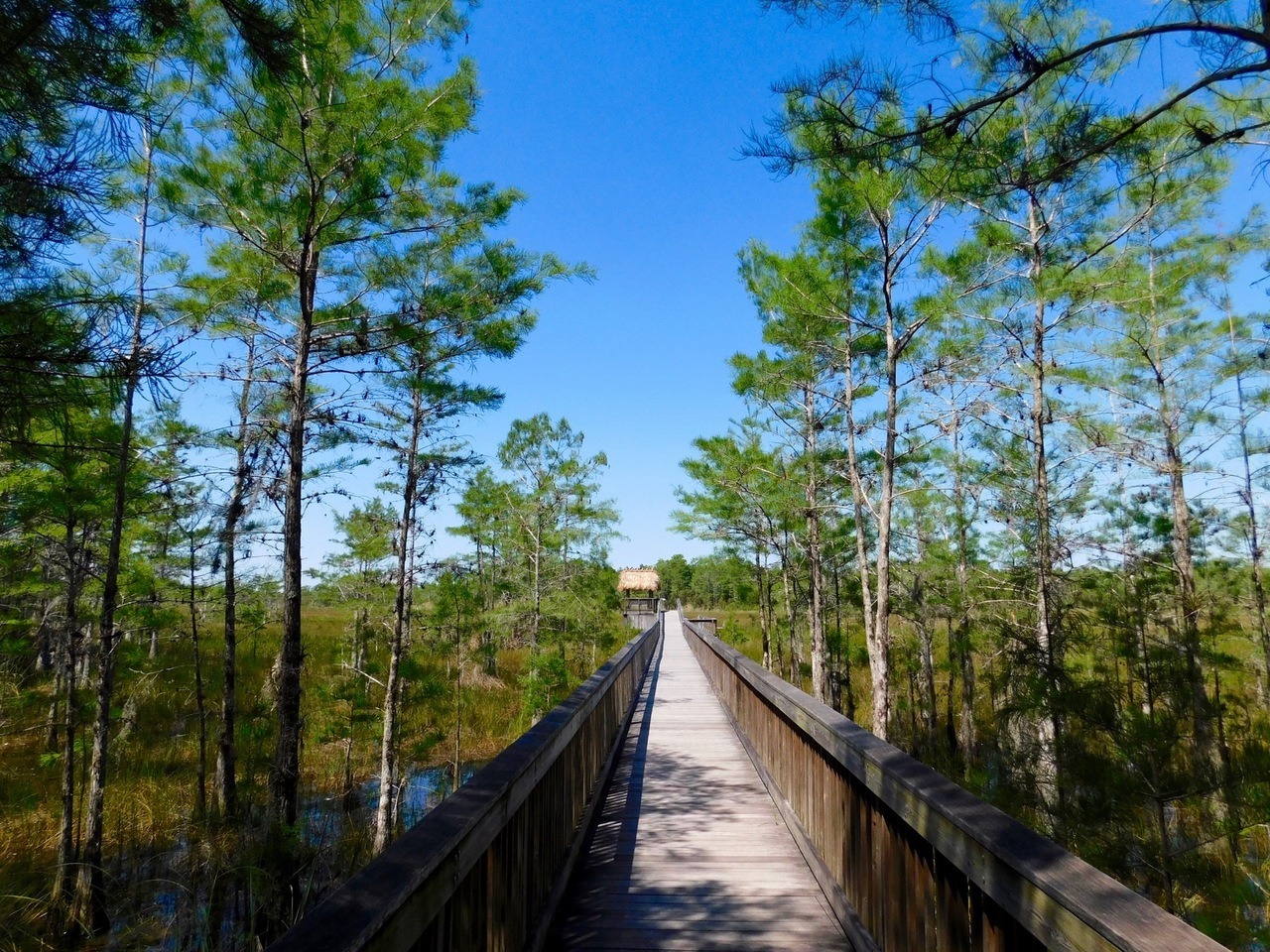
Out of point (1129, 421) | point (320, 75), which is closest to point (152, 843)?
point (320, 75)

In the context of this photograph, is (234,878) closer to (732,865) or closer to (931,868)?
(732,865)

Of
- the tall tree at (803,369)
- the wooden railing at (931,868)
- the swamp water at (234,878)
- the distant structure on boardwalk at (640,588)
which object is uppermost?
the tall tree at (803,369)

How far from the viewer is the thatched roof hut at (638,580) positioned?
5675 centimetres

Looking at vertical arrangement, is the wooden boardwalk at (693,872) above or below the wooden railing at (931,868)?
below

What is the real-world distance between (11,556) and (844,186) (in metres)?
12.7

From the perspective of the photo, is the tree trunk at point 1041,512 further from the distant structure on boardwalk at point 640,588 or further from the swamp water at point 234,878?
the distant structure on boardwalk at point 640,588

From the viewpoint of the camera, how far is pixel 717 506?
647 inches

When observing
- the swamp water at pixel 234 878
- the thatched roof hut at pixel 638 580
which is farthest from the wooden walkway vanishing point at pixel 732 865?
the thatched roof hut at pixel 638 580

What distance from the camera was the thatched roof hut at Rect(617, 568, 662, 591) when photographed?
5675 cm

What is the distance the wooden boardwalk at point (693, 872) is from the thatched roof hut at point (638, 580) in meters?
50.1

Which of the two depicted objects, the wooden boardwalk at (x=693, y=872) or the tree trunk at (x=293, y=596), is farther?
the tree trunk at (x=293, y=596)

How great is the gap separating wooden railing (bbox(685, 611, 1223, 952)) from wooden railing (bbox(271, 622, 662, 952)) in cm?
129

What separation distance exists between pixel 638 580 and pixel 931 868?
5629 centimetres

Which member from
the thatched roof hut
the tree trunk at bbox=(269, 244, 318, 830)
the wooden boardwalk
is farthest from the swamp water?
the thatched roof hut
